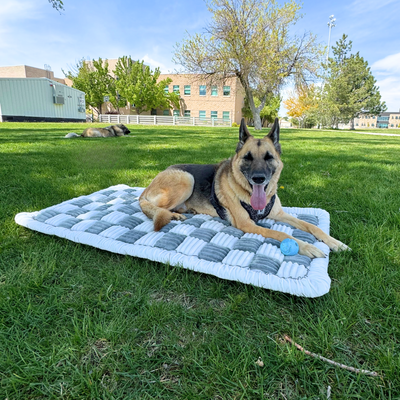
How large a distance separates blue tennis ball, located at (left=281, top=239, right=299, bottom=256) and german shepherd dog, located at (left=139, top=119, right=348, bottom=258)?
0.23 feet

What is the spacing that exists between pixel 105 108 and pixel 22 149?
1695 inches

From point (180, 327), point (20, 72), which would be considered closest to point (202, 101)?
point (20, 72)

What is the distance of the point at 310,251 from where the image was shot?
2426mm

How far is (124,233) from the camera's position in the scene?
2828mm

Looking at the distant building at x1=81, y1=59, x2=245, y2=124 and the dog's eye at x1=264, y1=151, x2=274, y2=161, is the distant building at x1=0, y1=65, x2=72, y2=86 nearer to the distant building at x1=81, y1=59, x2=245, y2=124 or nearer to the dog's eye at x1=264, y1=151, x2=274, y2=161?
the distant building at x1=81, y1=59, x2=245, y2=124

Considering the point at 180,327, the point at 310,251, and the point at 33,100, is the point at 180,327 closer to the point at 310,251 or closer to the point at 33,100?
the point at 310,251

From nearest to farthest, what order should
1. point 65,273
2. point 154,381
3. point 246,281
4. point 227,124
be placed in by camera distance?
1. point 154,381
2. point 246,281
3. point 65,273
4. point 227,124

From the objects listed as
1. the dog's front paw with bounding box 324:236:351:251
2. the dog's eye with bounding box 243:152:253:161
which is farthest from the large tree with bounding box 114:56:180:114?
the dog's front paw with bounding box 324:236:351:251

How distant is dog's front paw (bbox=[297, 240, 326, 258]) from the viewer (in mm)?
2389

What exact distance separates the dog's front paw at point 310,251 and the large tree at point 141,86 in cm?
4209

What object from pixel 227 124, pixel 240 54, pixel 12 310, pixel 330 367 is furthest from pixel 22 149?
pixel 227 124

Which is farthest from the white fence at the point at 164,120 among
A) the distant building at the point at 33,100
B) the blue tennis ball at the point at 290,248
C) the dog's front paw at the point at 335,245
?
the blue tennis ball at the point at 290,248

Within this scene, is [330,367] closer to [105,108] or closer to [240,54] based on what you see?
[240,54]

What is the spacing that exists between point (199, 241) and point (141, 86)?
4247 cm
